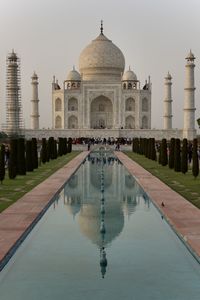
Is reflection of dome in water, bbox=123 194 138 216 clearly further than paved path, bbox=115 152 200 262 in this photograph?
Yes

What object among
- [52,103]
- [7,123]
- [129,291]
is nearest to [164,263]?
[129,291]

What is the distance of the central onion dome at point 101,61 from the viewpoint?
38812mm

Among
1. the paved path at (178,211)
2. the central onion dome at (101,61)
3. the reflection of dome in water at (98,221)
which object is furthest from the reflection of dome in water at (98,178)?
the central onion dome at (101,61)

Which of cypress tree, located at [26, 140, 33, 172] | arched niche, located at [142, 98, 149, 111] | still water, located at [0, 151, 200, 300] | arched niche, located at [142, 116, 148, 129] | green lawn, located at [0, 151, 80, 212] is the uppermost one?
arched niche, located at [142, 98, 149, 111]

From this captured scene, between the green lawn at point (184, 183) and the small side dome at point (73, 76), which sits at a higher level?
the small side dome at point (73, 76)

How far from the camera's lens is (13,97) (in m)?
35.8

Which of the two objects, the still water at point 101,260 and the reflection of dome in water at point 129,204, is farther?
the reflection of dome in water at point 129,204

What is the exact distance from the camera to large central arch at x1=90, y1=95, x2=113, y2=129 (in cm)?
3891

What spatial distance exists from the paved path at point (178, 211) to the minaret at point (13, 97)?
25.9 meters

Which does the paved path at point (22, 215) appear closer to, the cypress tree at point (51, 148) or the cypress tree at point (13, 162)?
the cypress tree at point (13, 162)

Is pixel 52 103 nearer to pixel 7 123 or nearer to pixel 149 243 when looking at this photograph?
pixel 7 123

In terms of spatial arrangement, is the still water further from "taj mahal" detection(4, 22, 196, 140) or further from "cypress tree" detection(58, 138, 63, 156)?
"taj mahal" detection(4, 22, 196, 140)

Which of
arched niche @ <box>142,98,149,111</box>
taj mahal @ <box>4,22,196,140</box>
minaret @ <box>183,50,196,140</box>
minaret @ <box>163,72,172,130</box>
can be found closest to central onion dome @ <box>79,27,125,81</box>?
taj mahal @ <box>4,22,196,140</box>

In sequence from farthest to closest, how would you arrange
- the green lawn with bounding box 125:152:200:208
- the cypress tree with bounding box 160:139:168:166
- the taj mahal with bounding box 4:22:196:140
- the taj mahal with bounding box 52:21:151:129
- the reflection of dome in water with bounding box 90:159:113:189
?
the taj mahal with bounding box 52:21:151:129
the taj mahal with bounding box 4:22:196:140
the cypress tree with bounding box 160:139:168:166
the reflection of dome in water with bounding box 90:159:113:189
the green lawn with bounding box 125:152:200:208
